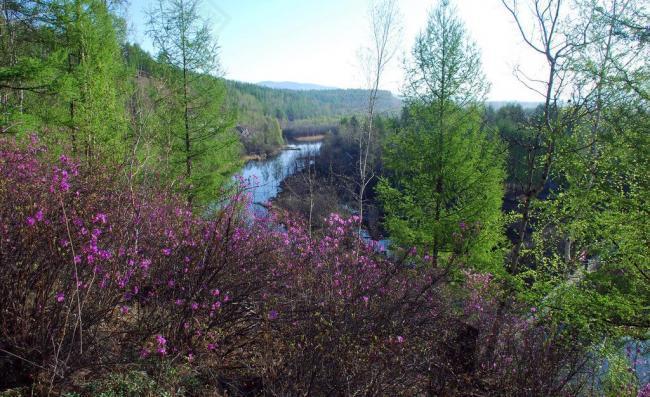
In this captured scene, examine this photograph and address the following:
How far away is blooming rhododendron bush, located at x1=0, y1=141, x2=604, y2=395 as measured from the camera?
2.90m

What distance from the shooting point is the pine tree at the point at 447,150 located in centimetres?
992

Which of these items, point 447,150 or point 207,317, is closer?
point 207,317

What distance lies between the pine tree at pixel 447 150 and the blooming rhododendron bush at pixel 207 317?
15.7 feet

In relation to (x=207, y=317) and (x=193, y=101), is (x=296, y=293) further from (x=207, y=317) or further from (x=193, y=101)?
(x=193, y=101)

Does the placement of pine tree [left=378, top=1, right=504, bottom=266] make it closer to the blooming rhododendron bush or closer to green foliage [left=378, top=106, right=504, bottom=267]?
green foliage [left=378, top=106, right=504, bottom=267]

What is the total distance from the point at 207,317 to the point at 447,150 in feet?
26.4

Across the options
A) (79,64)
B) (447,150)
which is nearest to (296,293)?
(447,150)

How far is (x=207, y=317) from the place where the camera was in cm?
389

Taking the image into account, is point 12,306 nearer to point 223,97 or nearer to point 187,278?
point 187,278

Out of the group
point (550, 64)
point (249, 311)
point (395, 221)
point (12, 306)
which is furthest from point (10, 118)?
point (550, 64)

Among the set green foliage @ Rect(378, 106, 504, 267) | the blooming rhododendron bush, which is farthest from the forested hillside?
green foliage @ Rect(378, 106, 504, 267)

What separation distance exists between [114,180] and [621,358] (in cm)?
653

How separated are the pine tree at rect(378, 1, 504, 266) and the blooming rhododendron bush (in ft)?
15.7

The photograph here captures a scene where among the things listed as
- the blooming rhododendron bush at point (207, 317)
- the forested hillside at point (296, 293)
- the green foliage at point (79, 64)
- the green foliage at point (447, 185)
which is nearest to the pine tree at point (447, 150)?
the green foliage at point (447, 185)
